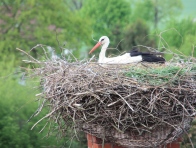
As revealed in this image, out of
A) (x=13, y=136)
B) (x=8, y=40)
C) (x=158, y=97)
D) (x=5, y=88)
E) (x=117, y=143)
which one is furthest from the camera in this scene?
(x=8, y=40)

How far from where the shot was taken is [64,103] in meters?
5.39

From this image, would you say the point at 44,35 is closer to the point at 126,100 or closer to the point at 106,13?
the point at 106,13

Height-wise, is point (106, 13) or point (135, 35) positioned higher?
point (106, 13)

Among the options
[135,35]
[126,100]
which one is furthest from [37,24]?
[126,100]

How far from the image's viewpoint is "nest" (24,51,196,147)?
206 inches

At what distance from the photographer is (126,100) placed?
5207 millimetres

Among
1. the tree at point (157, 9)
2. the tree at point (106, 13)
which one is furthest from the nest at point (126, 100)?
the tree at point (157, 9)

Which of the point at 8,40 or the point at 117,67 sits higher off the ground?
the point at 8,40

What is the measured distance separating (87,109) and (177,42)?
2961 cm

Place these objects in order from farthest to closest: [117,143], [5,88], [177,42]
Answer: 1. [177,42]
2. [5,88]
3. [117,143]

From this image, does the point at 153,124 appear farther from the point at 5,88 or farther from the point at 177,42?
the point at 177,42

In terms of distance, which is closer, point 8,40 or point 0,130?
point 0,130

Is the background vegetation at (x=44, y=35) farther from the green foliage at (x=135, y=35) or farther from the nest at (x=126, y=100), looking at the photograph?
the nest at (x=126, y=100)

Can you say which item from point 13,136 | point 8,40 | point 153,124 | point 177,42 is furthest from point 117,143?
→ point 177,42
